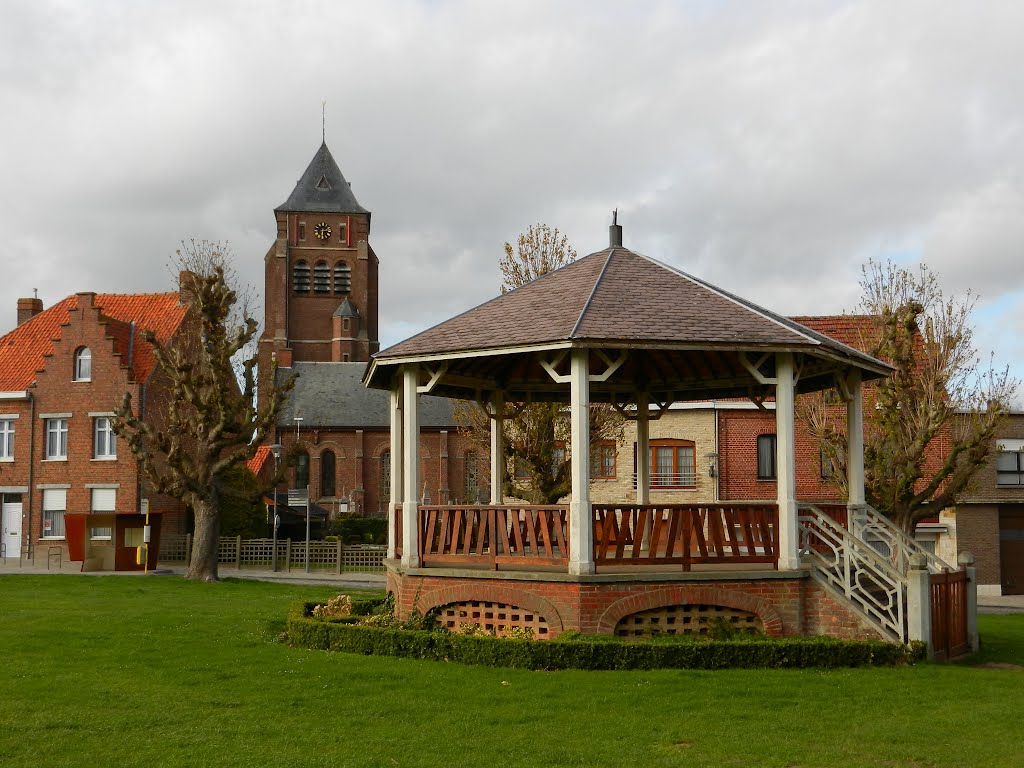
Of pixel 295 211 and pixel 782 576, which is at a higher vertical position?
pixel 295 211

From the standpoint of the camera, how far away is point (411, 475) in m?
16.3

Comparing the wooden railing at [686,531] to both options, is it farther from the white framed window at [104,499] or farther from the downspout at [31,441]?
the downspout at [31,441]

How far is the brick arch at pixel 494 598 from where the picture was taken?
14461 mm

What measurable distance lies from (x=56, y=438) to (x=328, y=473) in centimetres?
2581

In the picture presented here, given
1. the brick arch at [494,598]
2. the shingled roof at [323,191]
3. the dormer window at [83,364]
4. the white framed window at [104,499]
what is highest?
A: the shingled roof at [323,191]

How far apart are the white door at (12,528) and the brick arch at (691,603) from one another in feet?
123

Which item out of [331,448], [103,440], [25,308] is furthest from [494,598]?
[331,448]

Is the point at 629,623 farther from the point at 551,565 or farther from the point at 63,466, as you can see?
the point at 63,466

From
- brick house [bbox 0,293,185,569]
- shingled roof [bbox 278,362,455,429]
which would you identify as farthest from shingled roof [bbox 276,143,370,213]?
brick house [bbox 0,293,185,569]

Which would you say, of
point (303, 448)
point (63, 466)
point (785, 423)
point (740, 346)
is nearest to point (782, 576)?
point (785, 423)

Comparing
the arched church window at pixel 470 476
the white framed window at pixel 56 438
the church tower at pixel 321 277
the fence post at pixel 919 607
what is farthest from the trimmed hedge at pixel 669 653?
the church tower at pixel 321 277

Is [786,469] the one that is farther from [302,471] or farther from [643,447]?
[302,471]

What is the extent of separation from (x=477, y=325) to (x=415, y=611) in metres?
4.33

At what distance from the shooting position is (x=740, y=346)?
47.8ft
